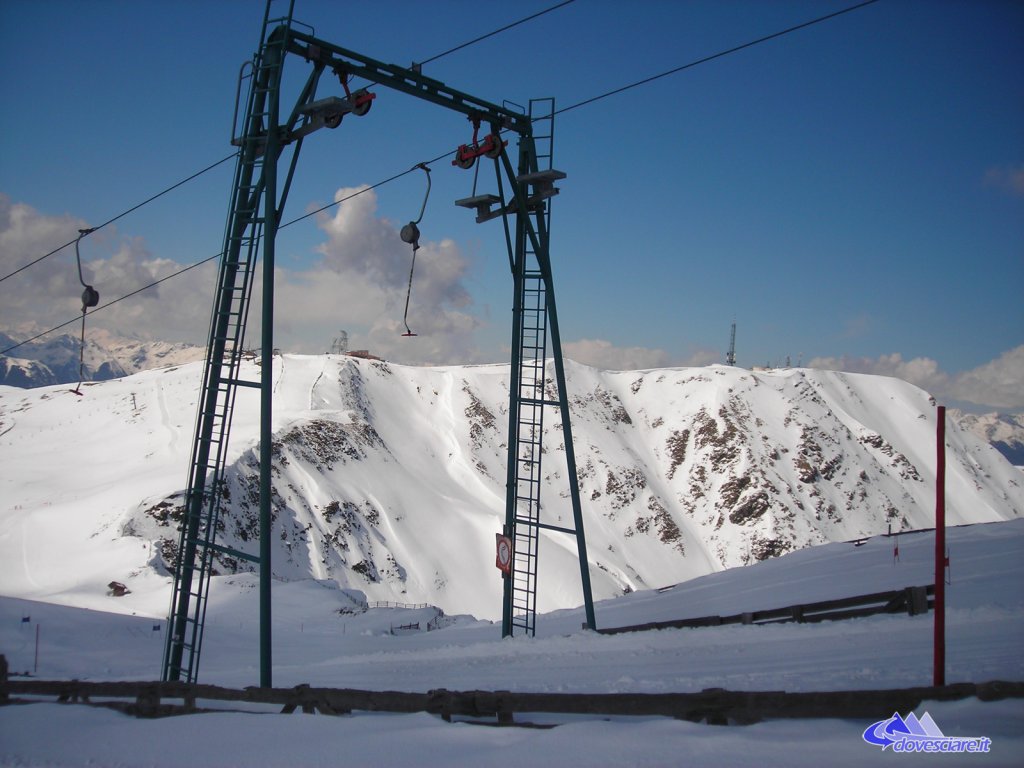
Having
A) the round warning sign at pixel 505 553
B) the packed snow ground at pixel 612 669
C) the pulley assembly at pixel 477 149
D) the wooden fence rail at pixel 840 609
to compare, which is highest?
the pulley assembly at pixel 477 149

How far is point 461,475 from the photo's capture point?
87.6 m

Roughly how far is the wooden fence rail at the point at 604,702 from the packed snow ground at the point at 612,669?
0.13m

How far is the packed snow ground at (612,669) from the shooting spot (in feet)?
19.7

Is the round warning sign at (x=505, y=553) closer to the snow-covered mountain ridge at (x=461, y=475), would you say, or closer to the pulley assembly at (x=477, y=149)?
the pulley assembly at (x=477, y=149)

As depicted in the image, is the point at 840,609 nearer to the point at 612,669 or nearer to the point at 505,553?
the point at 612,669

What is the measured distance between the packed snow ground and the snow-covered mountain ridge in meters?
15.9

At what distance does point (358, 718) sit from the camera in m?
7.78

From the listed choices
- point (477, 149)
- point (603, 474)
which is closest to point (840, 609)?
point (477, 149)

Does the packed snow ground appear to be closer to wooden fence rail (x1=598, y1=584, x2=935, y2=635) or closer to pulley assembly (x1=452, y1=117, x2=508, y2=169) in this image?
A: wooden fence rail (x1=598, y1=584, x2=935, y2=635)

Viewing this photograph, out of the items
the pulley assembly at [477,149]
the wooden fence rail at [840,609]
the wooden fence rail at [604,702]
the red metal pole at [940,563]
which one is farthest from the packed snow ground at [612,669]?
the pulley assembly at [477,149]

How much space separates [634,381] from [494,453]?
1509 inches

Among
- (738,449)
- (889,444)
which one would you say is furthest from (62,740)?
(889,444)

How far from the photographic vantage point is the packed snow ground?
6.02 m

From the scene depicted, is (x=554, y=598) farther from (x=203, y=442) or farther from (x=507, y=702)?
(x=507, y=702)
